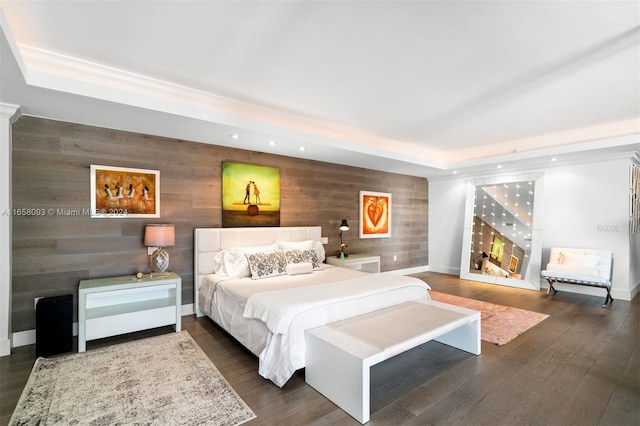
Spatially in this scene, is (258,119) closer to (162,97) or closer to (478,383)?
(162,97)

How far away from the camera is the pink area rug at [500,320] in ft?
11.3

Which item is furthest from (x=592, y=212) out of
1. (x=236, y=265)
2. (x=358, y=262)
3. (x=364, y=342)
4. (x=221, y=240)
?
(x=221, y=240)

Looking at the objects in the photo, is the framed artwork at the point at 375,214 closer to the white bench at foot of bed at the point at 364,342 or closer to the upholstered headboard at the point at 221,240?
the upholstered headboard at the point at 221,240

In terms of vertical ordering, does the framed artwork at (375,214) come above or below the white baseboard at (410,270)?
above

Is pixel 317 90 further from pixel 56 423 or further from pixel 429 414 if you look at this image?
pixel 56 423

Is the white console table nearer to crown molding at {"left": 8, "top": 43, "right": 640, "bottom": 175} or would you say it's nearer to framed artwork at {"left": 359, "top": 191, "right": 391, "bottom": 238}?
crown molding at {"left": 8, "top": 43, "right": 640, "bottom": 175}

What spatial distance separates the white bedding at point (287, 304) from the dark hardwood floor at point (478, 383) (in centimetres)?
22

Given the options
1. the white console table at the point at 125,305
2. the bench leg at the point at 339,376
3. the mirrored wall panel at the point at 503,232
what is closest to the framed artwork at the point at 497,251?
the mirrored wall panel at the point at 503,232

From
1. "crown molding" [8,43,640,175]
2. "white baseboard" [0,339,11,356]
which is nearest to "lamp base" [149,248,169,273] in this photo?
"white baseboard" [0,339,11,356]

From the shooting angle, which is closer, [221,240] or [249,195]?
[221,240]

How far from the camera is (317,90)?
3.38 metres

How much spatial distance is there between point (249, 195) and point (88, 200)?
1982 mm

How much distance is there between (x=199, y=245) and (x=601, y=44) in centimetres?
460

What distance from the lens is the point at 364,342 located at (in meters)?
2.28
